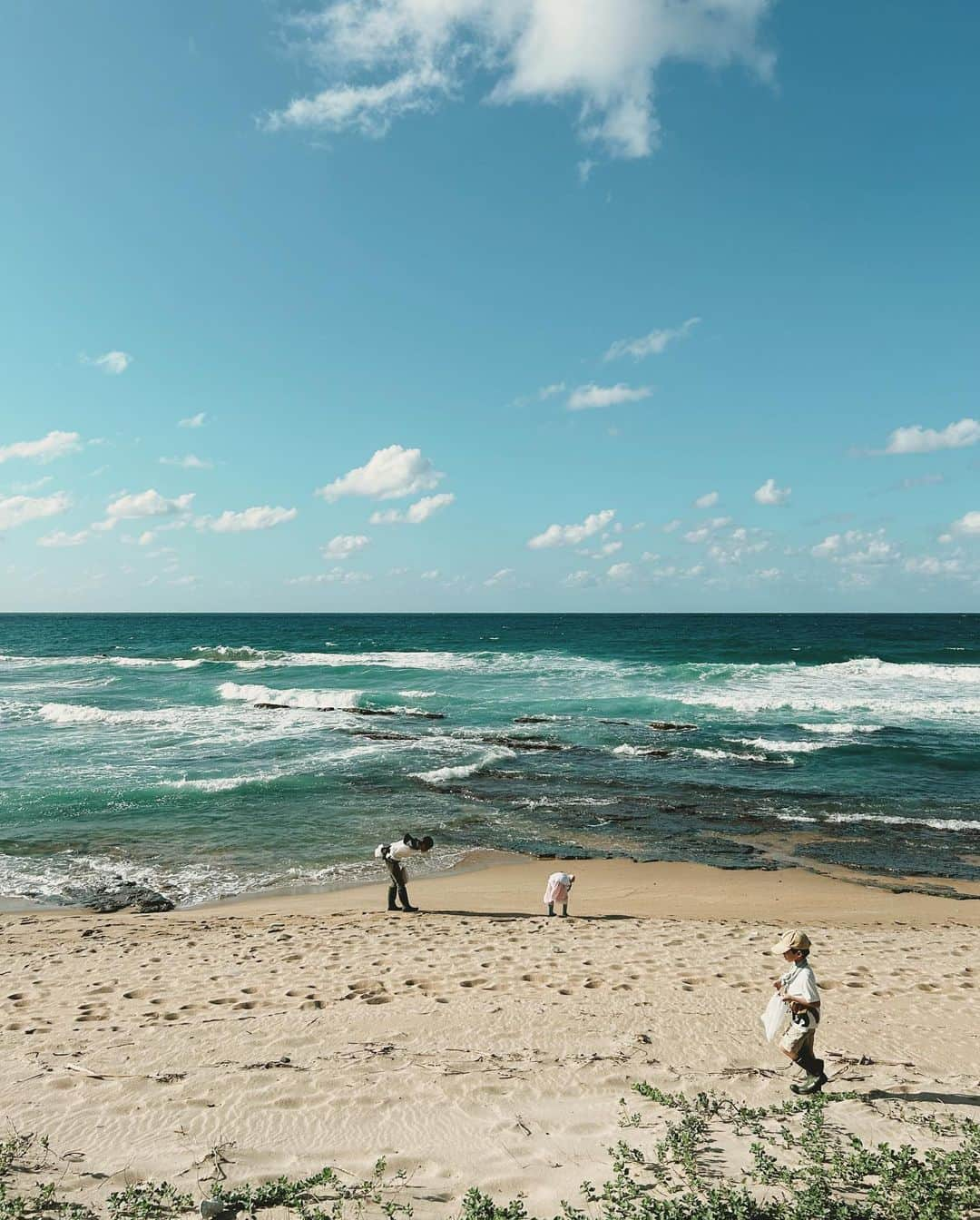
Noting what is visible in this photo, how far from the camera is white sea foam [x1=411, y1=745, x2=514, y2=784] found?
22.4m

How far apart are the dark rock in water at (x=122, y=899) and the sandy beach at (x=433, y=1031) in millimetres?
426

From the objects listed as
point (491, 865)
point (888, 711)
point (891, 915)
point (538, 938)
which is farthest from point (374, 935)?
point (888, 711)

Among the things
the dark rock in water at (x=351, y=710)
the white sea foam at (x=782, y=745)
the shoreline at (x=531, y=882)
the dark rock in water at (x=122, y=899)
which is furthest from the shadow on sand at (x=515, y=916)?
the dark rock in water at (x=351, y=710)

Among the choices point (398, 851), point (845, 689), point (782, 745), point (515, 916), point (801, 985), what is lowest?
point (515, 916)

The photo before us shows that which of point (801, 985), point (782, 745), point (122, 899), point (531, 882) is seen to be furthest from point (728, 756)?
point (801, 985)

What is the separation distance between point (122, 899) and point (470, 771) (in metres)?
11.7

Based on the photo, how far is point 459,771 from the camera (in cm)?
2328

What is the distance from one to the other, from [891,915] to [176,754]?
71.0 ft

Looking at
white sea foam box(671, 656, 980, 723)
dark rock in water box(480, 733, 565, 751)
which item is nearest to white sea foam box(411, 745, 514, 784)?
dark rock in water box(480, 733, 565, 751)

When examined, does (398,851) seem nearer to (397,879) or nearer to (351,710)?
(397,879)

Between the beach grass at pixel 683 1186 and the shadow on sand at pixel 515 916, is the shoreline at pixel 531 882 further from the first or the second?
the beach grass at pixel 683 1186

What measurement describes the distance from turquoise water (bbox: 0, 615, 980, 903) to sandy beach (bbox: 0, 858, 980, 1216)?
358 centimetres

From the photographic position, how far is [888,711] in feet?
112

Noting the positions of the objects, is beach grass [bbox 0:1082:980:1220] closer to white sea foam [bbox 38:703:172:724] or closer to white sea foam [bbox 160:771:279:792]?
white sea foam [bbox 160:771:279:792]
